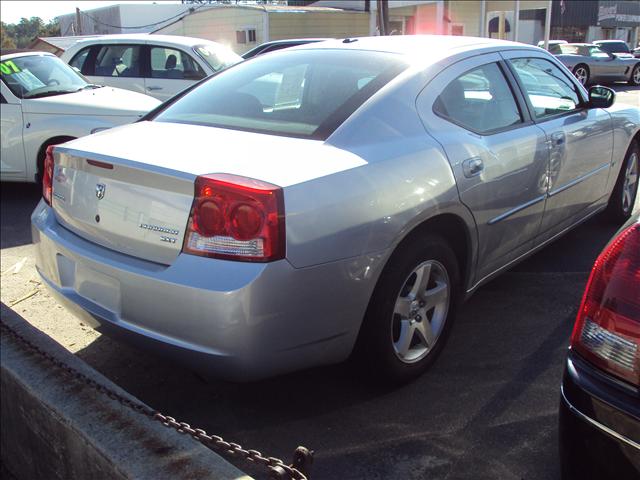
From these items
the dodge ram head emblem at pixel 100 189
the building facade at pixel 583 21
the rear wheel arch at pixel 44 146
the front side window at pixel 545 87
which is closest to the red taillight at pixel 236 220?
the dodge ram head emblem at pixel 100 189

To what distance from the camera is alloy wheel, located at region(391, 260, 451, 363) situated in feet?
9.66

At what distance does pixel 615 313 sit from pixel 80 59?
935 centimetres

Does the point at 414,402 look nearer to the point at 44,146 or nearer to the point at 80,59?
the point at 44,146

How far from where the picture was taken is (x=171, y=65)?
30.5 ft

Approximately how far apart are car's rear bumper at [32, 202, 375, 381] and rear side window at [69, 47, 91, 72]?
7640 mm

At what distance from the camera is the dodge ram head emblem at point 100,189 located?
9.05ft

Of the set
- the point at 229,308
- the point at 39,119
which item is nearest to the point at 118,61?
the point at 39,119

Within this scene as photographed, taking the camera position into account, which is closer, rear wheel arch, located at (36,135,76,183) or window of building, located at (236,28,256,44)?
rear wheel arch, located at (36,135,76,183)

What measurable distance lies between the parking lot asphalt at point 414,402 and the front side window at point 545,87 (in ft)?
4.02

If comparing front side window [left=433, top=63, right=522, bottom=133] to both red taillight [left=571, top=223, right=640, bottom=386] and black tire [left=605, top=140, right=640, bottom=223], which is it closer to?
red taillight [left=571, top=223, right=640, bottom=386]

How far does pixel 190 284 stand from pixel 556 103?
117 inches

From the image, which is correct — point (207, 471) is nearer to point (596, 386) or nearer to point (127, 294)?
point (127, 294)

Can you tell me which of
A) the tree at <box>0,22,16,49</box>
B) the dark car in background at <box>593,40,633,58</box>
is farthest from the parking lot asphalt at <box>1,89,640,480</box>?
the dark car in background at <box>593,40,633,58</box>

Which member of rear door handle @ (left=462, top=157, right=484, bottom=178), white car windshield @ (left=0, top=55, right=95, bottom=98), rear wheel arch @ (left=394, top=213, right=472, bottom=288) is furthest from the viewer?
white car windshield @ (left=0, top=55, right=95, bottom=98)
